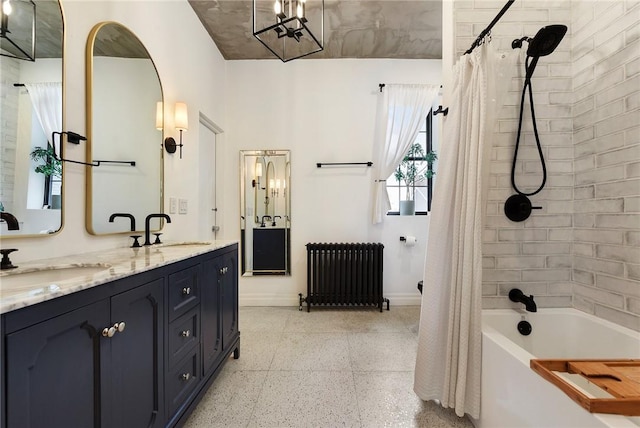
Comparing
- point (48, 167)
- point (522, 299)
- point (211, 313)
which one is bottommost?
point (211, 313)

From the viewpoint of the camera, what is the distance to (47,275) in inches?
39.3

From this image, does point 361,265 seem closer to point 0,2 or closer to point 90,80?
point 90,80

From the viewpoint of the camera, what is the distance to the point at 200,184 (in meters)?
2.75

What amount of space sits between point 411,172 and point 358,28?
1660 millimetres

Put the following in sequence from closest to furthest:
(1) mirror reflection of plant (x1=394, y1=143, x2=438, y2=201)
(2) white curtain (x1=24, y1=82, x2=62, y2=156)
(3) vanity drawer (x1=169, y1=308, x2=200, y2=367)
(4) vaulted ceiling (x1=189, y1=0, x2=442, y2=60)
Result: (2) white curtain (x1=24, y1=82, x2=62, y2=156) → (3) vanity drawer (x1=169, y1=308, x2=200, y2=367) → (4) vaulted ceiling (x1=189, y1=0, x2=442, y2=60) → (1) mirror reflection of plant (x1=394, y1=143, x2=438, y2=201)

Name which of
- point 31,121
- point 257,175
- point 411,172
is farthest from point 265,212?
point 31,121

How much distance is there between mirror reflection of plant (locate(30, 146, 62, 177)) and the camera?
1109mm

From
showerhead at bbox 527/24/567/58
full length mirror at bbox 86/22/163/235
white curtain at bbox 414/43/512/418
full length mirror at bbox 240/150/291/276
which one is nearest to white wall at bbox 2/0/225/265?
full length mirror at bbox 86/22/163/235

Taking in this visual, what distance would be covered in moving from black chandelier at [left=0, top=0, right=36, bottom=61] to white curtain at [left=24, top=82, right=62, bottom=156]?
108 mm

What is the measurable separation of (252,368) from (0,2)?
221 centimetres

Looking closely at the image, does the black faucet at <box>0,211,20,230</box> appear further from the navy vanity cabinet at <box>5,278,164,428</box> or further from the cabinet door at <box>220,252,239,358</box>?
the cabinet door at <box>220,252,239,358</box>

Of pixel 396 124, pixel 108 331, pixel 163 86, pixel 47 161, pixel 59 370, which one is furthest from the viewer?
pixel 396 124

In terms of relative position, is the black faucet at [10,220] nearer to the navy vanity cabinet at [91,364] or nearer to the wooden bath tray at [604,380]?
the navy vanity cabinet at [91,364]

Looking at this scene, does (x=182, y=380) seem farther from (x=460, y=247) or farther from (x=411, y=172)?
(x=411, y=172)
